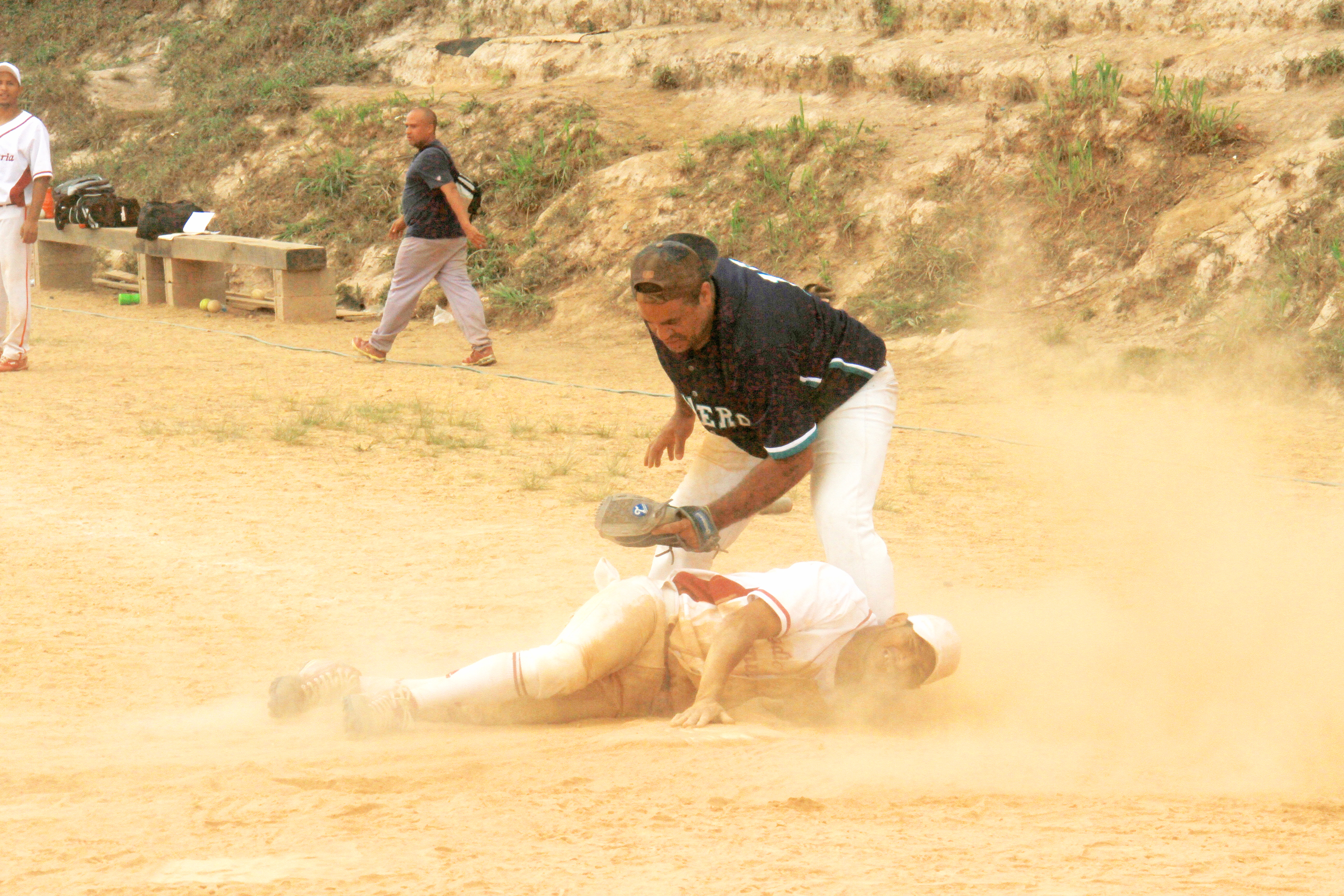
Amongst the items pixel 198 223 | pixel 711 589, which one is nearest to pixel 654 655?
pixel 711 589

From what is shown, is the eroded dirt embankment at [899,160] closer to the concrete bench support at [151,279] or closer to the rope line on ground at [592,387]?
the concrete bench support at [151,279]

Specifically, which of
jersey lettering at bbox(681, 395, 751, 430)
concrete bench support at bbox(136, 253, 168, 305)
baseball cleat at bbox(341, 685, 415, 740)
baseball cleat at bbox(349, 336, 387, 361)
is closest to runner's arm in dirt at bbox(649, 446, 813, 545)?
jersey lettering at bbox(681, 395, 751, 430)

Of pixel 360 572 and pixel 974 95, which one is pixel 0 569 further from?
pixel 974 95

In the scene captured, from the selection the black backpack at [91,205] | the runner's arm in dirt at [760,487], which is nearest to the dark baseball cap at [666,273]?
the runner's arm in dirt at [760,487]

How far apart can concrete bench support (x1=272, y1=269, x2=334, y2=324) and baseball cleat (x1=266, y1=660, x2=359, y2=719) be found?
10.3 m

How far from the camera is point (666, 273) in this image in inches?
141

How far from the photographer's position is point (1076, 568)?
562 cm

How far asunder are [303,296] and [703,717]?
430 inches


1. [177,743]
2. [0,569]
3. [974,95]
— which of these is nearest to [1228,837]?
[177,743]

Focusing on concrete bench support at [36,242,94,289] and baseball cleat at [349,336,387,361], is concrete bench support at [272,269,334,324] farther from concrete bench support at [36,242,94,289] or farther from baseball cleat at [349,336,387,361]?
concrete bench support at [36,242,94,289]

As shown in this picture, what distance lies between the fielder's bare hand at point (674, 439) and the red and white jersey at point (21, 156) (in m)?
5.98

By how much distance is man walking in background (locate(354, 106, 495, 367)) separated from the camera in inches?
400

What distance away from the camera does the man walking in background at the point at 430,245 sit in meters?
10.2

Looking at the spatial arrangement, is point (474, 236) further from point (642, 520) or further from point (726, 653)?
point (726, 653)
